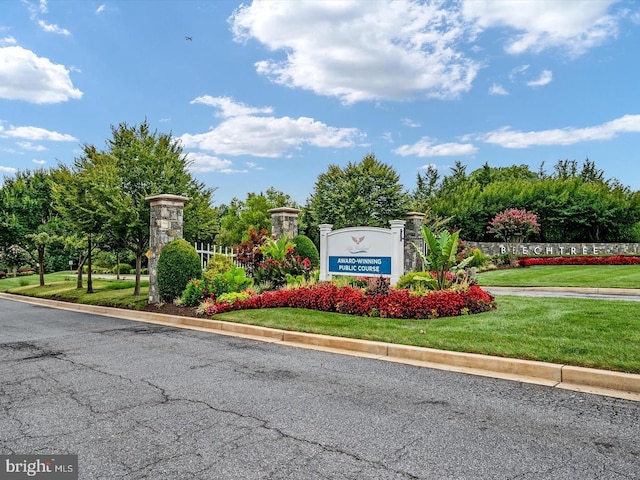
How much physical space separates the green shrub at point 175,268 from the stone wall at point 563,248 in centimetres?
2146

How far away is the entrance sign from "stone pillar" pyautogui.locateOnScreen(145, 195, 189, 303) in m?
4.27

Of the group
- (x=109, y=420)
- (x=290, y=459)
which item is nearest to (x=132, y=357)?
(x=109, y=420)

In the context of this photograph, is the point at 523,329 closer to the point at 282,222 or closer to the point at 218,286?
the point at 218,286

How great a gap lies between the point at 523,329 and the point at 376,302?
2984 mm

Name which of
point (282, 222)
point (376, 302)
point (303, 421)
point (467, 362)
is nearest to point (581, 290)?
point (376, 302)

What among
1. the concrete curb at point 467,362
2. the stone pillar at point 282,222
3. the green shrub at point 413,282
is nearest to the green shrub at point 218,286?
the concrete curb at point 467,362

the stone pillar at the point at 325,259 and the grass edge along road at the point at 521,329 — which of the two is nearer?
the grass edge along road at the point at 521,329

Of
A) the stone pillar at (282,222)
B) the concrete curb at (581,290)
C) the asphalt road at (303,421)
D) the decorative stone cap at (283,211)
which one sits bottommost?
the asphalt road at (303,421)

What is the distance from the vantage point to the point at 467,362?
5.95 metres

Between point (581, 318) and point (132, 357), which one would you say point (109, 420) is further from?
point (581, 318)

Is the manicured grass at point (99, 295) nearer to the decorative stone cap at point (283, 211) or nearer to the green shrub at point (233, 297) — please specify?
the green shrub at point (233, 297)

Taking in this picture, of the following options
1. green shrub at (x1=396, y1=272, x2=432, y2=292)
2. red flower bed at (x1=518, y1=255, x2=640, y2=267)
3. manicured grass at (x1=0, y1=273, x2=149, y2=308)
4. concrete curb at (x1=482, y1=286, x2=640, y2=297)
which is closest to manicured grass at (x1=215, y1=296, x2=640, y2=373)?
green shrub at (x1=396, y1=272, x2=432, y2=292)

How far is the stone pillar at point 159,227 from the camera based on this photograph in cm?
1259

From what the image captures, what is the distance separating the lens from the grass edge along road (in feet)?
18.5
